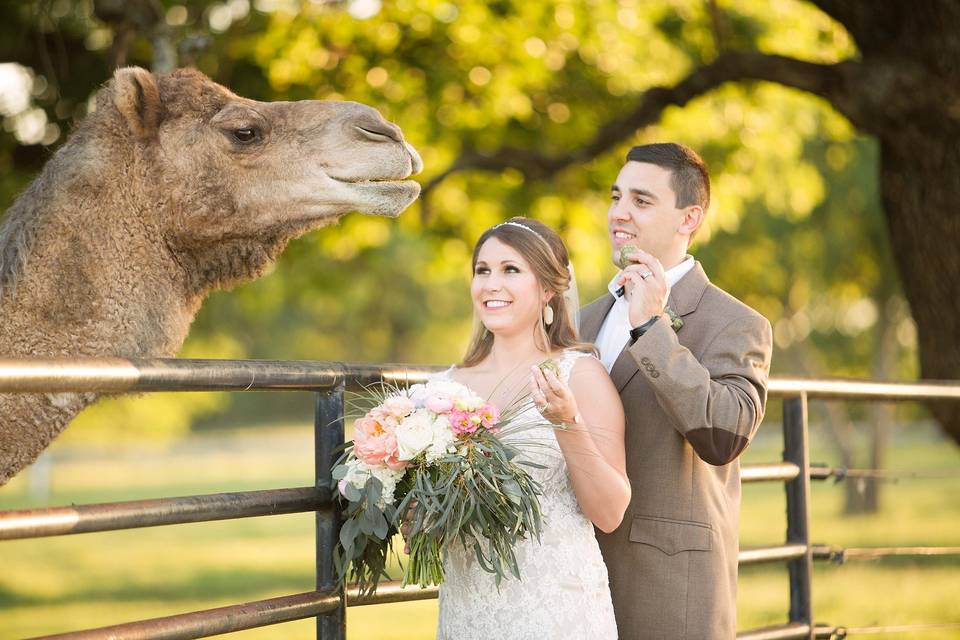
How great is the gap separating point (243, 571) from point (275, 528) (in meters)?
7.86

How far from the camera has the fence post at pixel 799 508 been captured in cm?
456

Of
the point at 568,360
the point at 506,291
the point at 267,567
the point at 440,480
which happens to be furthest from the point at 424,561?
the point at 267,567

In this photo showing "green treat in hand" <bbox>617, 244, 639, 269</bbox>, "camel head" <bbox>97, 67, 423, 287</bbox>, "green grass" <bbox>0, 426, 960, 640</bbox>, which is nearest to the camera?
"green treat in hand" <bbox>617, 244, 639, 269</bbox>

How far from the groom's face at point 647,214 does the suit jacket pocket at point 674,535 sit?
0.75 m

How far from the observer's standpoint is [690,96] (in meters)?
8.69

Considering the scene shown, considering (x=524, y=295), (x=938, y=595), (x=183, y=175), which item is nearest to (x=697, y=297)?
(x=524, y=295)

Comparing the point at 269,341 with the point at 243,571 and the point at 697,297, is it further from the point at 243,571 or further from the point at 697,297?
the point at 697,297

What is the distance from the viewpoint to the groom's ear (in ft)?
11.1

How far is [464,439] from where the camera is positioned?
9.26ft

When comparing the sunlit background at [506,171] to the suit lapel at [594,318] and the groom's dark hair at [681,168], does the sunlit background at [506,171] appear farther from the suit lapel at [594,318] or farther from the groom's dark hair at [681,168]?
the groom's dark hair at [681,168]

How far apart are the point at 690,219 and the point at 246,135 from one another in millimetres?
1532

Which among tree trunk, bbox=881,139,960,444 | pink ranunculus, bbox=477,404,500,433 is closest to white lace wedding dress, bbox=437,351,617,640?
pink ranunculus, bbox=477,404,500,433

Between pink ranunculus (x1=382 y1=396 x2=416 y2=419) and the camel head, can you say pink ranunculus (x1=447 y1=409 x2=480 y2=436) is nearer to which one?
pink ranunculus (x1=382 y1=396 x2=416 y2=419)

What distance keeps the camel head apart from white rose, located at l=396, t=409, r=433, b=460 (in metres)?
1.16
